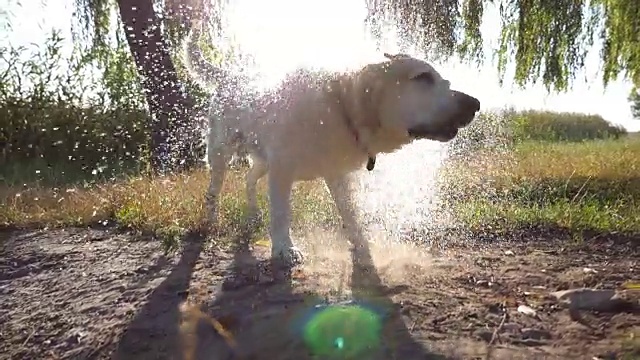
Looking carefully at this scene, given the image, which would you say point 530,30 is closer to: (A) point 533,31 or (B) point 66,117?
(A) point 533,31

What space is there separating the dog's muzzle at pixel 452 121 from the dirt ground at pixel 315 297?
599mm

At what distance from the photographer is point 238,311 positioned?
8.47 ft

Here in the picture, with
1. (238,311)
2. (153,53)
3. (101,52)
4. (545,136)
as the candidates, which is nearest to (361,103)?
(238,311)

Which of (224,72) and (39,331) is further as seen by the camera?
(224,72)

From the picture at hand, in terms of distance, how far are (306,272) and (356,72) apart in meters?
0.99

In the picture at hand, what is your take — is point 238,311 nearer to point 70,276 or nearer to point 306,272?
point 306,272

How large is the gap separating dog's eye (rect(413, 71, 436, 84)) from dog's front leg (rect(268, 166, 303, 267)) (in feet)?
2.60

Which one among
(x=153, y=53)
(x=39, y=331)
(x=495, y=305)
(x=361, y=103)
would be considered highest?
(x=153, y=53)

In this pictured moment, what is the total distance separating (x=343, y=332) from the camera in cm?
228

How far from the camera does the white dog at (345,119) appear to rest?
333 centimetres

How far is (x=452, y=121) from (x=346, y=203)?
0.85 meters

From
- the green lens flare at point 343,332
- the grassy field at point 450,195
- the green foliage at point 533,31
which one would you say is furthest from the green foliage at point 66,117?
the green lens flare at point 343,332

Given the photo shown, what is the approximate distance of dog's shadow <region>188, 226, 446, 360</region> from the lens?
2.15 metres

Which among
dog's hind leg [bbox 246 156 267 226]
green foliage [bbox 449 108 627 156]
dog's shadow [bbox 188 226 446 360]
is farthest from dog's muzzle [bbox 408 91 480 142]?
green foliage [bbox 449 108 627 156]
